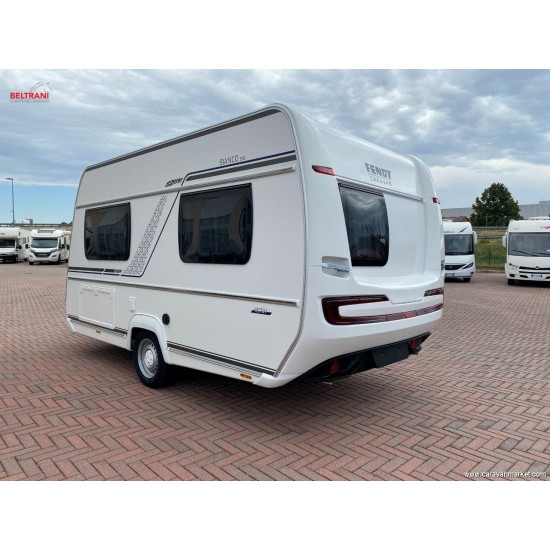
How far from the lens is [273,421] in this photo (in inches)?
173

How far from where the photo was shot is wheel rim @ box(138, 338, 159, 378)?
17.6 feet

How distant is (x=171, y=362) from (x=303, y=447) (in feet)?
5.68

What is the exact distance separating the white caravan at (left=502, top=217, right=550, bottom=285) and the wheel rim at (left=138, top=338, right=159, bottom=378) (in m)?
16.0

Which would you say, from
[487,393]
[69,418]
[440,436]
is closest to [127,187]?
[69,418]

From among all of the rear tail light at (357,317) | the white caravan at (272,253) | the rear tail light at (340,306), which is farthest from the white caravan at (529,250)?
the rear tail light at (340,306)

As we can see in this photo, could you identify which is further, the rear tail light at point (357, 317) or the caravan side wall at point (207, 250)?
the caravan side wall at point (207, 250)

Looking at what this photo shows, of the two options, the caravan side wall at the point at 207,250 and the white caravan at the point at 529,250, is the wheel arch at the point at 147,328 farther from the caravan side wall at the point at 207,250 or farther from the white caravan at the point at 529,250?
the white caravan at the point at 529,250

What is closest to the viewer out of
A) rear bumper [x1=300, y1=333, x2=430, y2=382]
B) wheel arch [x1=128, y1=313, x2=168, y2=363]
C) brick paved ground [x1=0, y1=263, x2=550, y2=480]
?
brick paved ground [x1=0, y1=263, x2=550, y2=480]

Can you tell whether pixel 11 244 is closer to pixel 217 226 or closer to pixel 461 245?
pixel 461 245

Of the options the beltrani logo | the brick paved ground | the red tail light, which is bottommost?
the brick paved ground

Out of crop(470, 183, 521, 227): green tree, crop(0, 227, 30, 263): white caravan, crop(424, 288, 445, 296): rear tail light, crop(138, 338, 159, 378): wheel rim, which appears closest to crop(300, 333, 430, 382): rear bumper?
crop(424, 288, 445, 296): rear tail light

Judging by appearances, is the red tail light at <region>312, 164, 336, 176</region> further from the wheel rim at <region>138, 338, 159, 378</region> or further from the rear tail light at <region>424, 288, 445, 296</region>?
the wheel rim at <region>138, 338, 159, 378</region>

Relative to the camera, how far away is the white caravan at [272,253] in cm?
364

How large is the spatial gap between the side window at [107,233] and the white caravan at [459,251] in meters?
15.4
